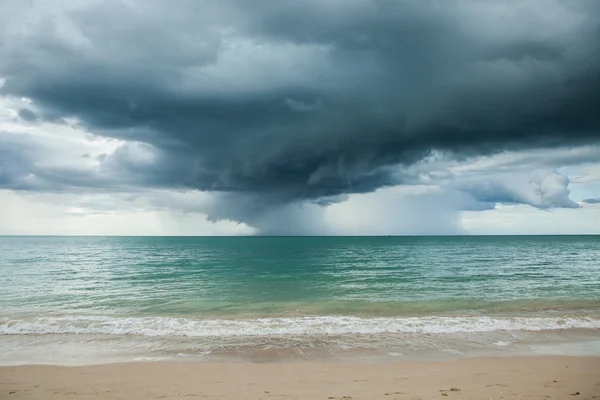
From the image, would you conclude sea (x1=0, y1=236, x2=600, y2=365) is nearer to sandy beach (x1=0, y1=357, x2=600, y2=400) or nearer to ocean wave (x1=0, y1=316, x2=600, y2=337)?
ocean wave (x1=0, y1=316, x2=600, y2=337)

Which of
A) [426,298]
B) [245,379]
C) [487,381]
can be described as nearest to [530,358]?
[487,381]

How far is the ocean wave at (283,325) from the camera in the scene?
18.3 metres

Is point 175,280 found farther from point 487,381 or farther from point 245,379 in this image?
point 487,381

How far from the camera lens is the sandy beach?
10.3 meters

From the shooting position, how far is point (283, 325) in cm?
1944

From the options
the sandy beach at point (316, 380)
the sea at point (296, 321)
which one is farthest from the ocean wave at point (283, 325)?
the sandy beach at point (316, 380)

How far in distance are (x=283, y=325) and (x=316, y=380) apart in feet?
26.5

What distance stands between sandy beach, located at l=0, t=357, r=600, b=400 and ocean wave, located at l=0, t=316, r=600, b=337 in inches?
189

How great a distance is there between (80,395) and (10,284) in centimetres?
3457

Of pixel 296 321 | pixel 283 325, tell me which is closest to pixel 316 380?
pixel 283 325

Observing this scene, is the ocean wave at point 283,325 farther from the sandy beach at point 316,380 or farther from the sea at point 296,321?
the sandy beach at point 316,380

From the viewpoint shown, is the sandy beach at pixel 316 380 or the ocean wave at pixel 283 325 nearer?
the sandy beach at pixel 316 380

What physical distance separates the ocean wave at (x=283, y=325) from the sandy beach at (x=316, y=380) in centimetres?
480

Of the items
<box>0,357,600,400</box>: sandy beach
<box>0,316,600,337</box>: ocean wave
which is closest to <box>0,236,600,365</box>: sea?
<box>0,316,600,337</box>: ocean wave
